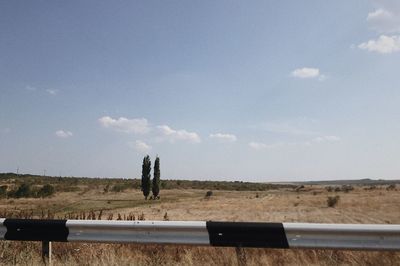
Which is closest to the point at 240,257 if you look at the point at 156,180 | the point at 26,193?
the point at 156,180

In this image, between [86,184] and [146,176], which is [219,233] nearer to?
[146,176]

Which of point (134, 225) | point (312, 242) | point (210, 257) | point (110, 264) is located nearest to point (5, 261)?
point (110, 264)

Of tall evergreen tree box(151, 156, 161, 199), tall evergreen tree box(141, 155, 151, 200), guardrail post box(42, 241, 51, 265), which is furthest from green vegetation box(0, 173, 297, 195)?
guardrail post box(42, 241, 51, 265)

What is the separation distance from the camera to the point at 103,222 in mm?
5824

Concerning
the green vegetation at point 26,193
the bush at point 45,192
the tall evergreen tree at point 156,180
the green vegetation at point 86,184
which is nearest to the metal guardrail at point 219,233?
the green vegetation at point 26,193

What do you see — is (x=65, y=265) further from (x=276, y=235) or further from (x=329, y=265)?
(x=329, y=265)

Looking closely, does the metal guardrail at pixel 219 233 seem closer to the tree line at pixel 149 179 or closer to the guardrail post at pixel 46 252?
the guardrail post at pixel 46 252

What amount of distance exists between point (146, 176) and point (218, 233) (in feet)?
197

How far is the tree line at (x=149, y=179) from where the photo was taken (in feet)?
208

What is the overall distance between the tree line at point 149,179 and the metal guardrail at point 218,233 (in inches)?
2251

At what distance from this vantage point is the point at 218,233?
5.58 metres

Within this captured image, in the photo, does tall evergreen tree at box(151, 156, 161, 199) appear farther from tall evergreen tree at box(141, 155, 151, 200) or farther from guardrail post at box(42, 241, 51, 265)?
guardrail post at box(42, 241, 51, 265)

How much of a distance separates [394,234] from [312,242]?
3.14 feet

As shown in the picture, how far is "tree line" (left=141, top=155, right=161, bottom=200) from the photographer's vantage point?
6338cm
